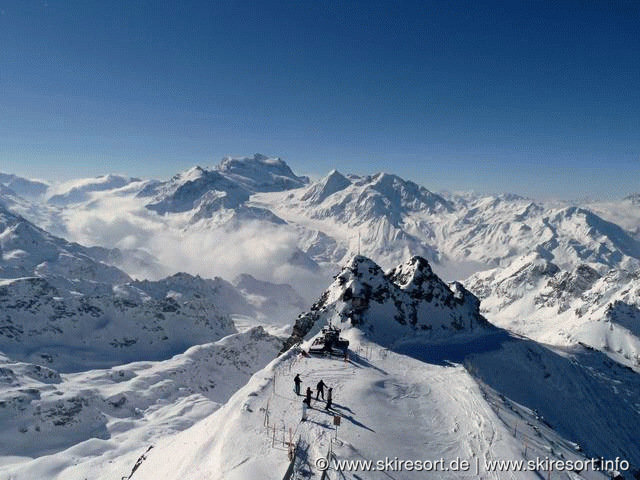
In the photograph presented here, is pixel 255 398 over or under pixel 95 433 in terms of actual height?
over

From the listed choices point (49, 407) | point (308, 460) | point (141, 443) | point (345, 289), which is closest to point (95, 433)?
point (49, 407)

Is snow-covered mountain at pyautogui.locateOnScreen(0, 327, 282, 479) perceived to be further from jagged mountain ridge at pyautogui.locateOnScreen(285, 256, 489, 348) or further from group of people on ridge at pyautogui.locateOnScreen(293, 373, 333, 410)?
group of people on ridge at pyautogui.locateOnScreen(293, 373, 333, 410)

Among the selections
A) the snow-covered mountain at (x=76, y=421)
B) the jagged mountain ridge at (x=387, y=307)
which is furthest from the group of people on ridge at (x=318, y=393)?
the snow-covered mountain at (x=76, y=421)

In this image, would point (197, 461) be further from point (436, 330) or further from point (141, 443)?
point (141, 443)

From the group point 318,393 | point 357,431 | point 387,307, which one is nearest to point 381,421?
point 357,431

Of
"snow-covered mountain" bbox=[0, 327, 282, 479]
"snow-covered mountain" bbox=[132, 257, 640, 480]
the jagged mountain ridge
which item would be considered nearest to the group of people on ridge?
"snow-covered mountain" bbox=[132, 257, 640, 480]

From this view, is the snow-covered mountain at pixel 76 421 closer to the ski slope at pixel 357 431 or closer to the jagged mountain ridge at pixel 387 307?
the jagged mountain ridge at pixel 387 307
